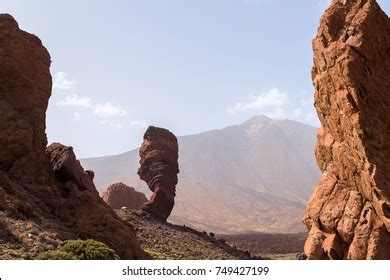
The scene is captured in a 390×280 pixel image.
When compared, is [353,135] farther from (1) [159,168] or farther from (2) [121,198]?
(2) [121,198]

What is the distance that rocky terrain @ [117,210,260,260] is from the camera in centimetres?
5169

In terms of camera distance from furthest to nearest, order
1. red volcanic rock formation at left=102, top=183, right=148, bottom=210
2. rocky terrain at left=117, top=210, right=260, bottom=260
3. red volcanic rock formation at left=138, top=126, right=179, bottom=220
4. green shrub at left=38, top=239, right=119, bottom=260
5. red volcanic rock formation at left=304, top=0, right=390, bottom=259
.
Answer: red volcanic rock formation at left=102, top=183, right=148, bottom=210
red volcanic rock formation at left=138, top=126, right=179, bottom=220
rocky terrain at left=117, top=210, right=260, bottom=260
green shrub at left=38, top=239, right=119, bottom=260
red volcanic rock formation at left=304, top=0, right=390, bottom=259

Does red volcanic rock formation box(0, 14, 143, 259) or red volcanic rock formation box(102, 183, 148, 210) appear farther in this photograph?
red volcanic rock formation box(102, 183, 148, 210)

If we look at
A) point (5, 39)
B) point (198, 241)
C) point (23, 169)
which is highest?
point (5, 39)

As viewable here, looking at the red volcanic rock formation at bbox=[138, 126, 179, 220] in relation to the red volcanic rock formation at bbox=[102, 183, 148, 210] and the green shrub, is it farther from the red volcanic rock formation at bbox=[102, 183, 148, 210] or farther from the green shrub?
the green shrub

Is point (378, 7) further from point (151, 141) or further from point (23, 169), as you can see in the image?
Result: point (151, 141)

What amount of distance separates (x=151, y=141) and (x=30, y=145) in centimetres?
4039

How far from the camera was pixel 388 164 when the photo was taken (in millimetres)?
20359

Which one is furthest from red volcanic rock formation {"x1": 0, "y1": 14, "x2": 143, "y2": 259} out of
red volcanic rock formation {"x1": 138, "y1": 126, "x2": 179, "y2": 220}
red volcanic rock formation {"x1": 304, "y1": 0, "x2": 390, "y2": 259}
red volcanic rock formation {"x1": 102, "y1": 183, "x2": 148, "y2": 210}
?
red volcanic rock formation {"x1": 102, "y1": 183, "x2": 148, "y2": 210}

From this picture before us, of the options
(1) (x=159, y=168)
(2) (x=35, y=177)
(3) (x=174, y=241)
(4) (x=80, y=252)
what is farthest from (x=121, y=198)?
(4) (x=80, y=252)

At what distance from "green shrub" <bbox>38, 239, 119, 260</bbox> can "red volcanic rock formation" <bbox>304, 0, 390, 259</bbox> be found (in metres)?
9.79

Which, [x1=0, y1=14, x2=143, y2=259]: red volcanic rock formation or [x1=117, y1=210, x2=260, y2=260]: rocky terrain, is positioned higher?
[x1=0, y1=14, x2=143, y2=259]: red volcanic rock formation

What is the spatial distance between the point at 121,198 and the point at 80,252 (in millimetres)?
65310
